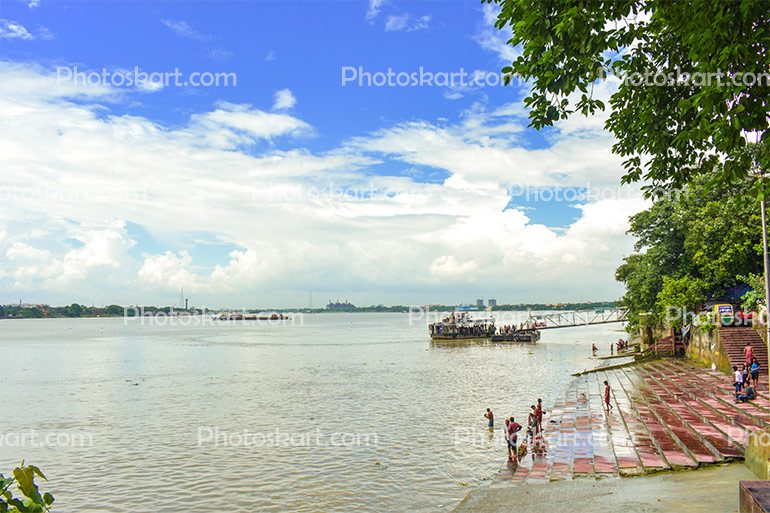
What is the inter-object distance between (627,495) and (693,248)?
33.0m

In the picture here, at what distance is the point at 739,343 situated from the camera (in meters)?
32.5

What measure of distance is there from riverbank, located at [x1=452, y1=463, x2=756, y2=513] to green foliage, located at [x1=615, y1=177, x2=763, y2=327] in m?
20.7

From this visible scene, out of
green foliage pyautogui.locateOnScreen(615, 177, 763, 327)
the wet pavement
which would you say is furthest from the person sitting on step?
green foliage pyautogui.locateOnScreen(615, 177, 763, 327)

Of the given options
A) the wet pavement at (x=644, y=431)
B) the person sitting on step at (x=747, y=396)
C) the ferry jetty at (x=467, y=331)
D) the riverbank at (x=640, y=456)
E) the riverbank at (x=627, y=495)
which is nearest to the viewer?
the riverbank at (x=627, y=495)

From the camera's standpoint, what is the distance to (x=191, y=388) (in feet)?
148

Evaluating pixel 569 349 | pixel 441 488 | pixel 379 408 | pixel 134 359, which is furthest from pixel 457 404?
pixel 134 359

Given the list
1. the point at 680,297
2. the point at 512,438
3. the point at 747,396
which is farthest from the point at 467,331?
the point at 512,438

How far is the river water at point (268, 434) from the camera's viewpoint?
19031 millimetres

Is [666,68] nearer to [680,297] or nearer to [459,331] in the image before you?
[680,297]

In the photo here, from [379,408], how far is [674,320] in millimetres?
24816

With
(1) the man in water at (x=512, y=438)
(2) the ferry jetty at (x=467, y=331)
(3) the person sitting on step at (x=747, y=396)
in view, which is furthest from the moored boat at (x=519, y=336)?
(1) the man in water at (x=512, y=438)

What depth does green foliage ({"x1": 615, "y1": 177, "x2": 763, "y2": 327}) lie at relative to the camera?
124 ft

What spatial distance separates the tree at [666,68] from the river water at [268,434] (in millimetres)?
12336

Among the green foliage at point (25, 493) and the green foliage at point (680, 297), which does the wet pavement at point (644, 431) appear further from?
the green foliage at point (25, 493)
